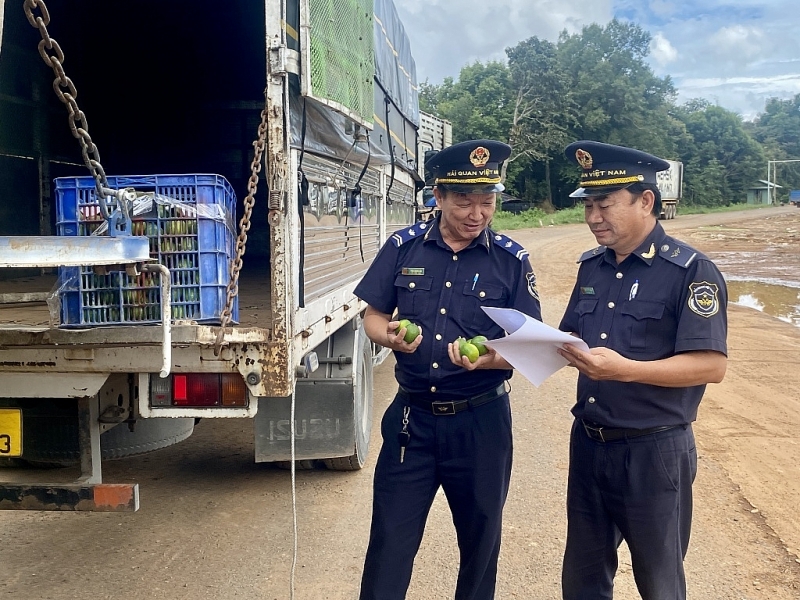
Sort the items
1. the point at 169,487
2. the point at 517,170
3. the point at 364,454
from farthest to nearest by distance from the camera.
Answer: the point at 517,170
the point at 364,454
the point at 169,487

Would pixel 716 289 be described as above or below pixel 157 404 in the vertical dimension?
above

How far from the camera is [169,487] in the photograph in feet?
15.0

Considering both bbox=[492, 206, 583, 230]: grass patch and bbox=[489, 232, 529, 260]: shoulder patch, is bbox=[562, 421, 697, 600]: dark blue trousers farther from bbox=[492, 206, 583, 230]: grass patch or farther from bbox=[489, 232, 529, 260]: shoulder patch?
bbox=[492, 206, 583, 230]: grass patch

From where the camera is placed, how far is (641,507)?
7.77 feet

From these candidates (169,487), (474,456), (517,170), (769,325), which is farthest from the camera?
(517,170)

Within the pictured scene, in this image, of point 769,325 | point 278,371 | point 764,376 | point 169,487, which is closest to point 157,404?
point 278,371

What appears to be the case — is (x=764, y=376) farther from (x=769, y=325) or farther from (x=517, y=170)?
(x=517, y=170)

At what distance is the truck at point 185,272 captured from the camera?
270cm

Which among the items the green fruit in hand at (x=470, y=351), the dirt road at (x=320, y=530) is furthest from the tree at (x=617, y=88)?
the green fruit in hand at (x=470, y=351)

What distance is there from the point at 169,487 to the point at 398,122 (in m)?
3.77

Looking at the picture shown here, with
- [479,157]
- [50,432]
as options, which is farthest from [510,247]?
[50,432]

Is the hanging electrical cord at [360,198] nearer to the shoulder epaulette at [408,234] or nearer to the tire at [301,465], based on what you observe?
the shoulder epaulette at [408,234]

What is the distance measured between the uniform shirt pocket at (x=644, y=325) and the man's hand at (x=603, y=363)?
16cm

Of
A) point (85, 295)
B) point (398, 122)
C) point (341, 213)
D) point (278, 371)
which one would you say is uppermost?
point (398, 122)
